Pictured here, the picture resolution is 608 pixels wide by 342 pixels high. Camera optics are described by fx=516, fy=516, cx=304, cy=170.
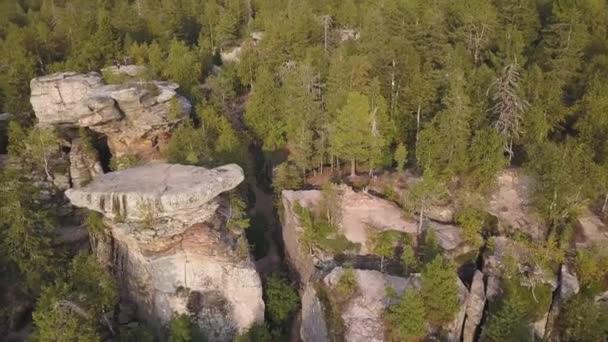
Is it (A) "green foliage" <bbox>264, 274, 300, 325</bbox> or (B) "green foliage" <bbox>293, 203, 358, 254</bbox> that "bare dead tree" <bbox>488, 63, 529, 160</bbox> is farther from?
(A) "green foliage" <bbox>264, 274, 300, 325</bbox>

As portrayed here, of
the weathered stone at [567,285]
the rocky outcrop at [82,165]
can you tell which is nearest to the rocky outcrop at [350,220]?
the weathered stone at [567,285]

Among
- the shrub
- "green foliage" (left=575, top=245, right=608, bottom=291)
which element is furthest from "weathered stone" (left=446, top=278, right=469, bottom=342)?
the shrub

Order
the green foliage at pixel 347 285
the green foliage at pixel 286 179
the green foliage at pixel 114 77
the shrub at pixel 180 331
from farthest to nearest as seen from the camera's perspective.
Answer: the green foliage at pixel 114 77 < the green foliage at pixel 286 179 < the shrub at pixel 180 331 < the green foliage at pixel 347 285

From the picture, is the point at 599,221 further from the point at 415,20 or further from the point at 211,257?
the point at 211,257

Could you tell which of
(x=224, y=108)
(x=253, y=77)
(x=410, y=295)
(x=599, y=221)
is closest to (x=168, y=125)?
(x=224, y=108)

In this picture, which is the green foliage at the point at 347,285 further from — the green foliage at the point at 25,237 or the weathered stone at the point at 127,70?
the weathered stone at the point at 127,70

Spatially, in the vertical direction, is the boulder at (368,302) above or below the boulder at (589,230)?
below

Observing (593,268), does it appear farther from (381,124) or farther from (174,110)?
(174,110)
